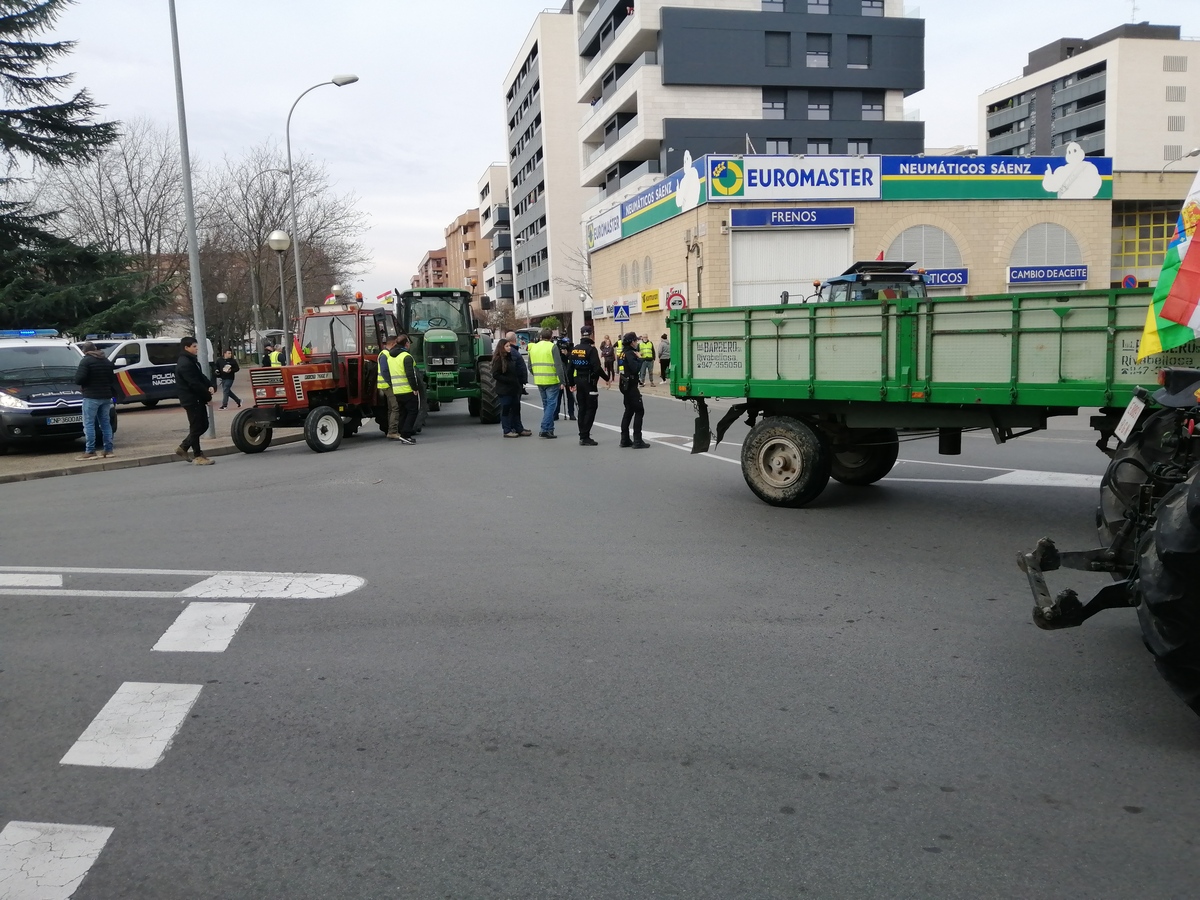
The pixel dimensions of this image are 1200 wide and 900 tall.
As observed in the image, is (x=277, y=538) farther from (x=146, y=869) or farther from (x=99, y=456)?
(x=99, y=456)

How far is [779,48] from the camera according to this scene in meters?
50.9

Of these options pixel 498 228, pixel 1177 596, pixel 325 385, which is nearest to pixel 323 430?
pixel 325 385

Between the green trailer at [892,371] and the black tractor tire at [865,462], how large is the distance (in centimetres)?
1

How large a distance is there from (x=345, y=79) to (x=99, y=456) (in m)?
16.5

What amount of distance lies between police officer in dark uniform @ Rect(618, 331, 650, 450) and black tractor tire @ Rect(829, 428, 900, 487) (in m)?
4.55

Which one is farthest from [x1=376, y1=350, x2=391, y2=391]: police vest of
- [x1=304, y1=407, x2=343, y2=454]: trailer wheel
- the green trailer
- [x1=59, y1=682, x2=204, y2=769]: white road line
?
[x1=59, y1=682, x2=204, y2=769]: white road line

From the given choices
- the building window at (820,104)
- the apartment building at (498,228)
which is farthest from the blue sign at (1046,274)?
the apartment building at (498,228)

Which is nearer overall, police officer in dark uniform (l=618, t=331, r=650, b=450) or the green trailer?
the green trailer

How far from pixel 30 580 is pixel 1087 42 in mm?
99237

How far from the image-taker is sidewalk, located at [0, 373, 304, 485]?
1344 centimetres

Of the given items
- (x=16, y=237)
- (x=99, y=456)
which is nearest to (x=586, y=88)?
(x=16, y=237)

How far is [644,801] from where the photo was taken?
131 inches

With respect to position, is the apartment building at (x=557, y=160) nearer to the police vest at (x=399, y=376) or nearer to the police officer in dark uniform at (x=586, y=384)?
the police vest at (x=399, y=376)

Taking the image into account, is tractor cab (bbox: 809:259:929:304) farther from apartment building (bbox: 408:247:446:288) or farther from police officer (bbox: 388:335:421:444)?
apartment building (bbox: 408:247:446:288)
